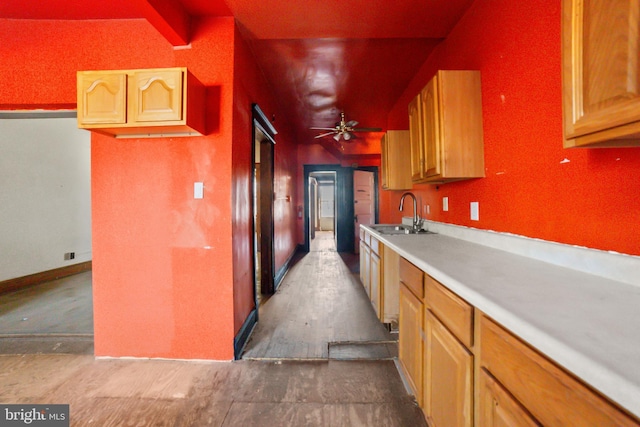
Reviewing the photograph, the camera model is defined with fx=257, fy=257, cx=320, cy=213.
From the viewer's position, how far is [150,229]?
2.02 metres

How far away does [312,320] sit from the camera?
8.70ft

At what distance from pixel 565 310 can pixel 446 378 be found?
1.98ft

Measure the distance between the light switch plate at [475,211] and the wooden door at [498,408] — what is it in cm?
129

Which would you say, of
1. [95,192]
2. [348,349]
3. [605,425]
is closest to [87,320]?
[95,192]

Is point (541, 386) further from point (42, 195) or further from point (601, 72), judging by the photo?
point (42, 195)

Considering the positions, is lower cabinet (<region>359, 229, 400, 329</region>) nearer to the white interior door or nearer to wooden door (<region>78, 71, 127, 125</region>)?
wooden door (<region>78, 71, 127, 125</region>)

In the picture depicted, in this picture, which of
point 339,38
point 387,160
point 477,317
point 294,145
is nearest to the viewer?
point 477,317

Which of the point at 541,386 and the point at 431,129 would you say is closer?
the point at 541,386

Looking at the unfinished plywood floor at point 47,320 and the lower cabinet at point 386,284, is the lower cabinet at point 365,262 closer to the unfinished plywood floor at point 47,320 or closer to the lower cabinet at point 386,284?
the lower cabinet at point 386,284

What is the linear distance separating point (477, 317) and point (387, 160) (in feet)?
8.94

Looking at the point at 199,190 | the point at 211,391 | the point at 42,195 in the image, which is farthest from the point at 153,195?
the point at 42,195

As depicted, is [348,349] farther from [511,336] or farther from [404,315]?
[511,336]

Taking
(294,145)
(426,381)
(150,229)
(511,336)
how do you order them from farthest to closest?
(294,145), (150,229), (426,381), (511,336)

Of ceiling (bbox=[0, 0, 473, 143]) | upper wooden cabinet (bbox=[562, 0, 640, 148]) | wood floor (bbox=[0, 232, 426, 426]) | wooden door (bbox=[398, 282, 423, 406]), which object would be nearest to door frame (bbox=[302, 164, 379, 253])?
ceiling (bbox=[0, 0, 473, 143])
